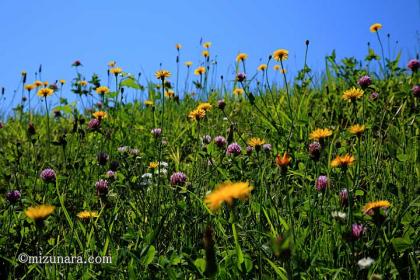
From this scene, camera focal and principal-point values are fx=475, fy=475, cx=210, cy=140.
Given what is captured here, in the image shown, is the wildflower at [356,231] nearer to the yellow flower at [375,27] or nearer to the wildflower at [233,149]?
the wildflower at [233,149]

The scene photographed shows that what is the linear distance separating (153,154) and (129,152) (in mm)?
430

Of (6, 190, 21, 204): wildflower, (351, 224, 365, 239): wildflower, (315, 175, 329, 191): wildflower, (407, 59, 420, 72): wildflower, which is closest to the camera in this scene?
(351, 224, 365, 239): wildflower

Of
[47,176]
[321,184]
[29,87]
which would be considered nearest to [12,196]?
[47,176]

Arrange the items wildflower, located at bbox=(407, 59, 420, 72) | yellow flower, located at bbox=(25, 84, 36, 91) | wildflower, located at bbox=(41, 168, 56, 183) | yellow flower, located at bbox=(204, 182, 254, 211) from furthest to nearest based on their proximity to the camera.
Result: yellow flower, located at bbox=(25, 84, 36, 91) → wildflower, located at bbox=(407, 59, 420, 72) → wildflower, located at bbox=(41, 168, 56, 183) → yellow flower, located at bbox=(204, 182, 254, 211)

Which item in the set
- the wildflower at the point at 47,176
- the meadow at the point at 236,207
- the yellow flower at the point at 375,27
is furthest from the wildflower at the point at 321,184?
the yellow flower at the point at 375,27

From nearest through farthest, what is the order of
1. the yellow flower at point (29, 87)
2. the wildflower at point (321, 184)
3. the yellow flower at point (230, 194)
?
1. the yellow flower at point (230, 194)
2. the wildflower at point (321, 184)
3. the yellow flower at point (29, 87)

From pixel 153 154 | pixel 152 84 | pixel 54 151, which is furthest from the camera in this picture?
pixel 152 84

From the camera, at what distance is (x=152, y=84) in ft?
17.5

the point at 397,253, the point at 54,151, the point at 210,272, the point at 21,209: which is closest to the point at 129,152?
the point at 21,209

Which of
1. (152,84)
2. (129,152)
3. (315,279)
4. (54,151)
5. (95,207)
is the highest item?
(152,84)

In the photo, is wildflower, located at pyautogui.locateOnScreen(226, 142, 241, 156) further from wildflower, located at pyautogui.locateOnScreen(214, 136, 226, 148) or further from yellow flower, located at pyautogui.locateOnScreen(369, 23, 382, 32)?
yellow flower, located at pyautogui.locateOnScreen(369, 23, 382, 32)

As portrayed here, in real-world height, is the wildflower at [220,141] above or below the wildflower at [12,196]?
above

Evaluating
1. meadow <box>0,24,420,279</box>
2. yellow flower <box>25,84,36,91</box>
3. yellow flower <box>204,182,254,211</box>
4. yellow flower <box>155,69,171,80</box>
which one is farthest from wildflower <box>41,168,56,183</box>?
yellow flower <box>25,84,36,91</box>

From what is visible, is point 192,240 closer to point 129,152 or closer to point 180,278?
point 180,278
